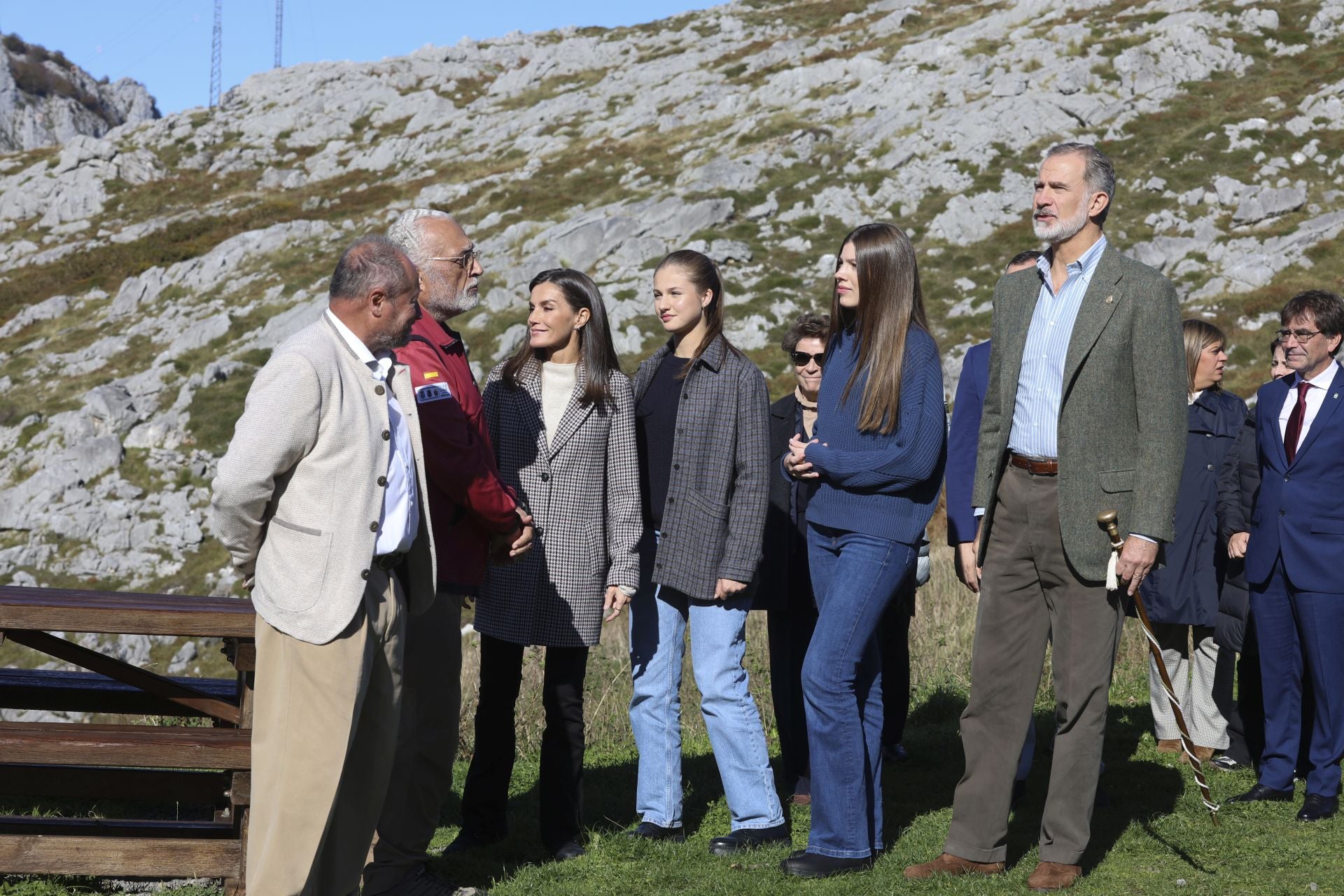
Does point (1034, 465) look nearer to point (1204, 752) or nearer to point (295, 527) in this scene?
point (295, 527)

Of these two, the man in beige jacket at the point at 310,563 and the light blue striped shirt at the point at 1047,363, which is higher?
the light blue striped shirt at the point at 1047,363

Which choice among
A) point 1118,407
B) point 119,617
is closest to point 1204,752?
point 1118,407

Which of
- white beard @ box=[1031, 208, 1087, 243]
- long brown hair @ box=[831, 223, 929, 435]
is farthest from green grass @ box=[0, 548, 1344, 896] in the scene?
white beard @ box=[1031, 208, 1087, 243]

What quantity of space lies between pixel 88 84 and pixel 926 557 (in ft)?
344

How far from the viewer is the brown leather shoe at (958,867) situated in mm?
4121

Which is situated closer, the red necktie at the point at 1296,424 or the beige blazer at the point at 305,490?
the beige blazer at the point at 305,490

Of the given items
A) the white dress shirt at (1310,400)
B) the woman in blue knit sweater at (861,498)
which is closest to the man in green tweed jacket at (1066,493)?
the woman in blue knit sweater at (861,498)

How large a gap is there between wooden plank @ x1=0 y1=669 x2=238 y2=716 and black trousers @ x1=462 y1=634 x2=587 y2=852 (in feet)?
3.58

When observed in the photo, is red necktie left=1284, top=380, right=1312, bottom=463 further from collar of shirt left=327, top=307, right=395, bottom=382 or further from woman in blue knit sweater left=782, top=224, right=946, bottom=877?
collar of shirt left=327, top=307, right=395, bottom=382

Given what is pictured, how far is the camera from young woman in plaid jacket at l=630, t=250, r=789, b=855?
463cm

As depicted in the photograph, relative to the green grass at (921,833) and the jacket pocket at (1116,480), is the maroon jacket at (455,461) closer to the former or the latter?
the green grass at (921,833)

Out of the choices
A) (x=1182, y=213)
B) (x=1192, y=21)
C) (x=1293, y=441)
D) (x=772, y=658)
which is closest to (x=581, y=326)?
(x=772, y=658)

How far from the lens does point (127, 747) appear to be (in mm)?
3916

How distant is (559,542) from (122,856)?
6.58ft
